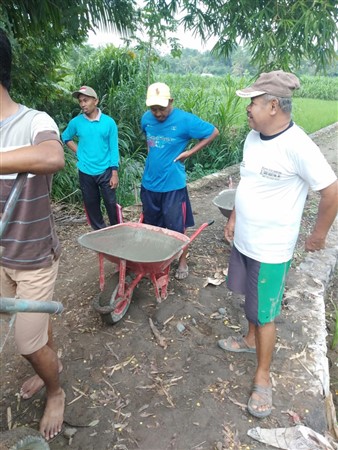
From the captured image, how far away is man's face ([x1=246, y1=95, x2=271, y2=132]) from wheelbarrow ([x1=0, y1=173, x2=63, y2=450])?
1255mm

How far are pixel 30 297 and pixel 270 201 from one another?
132cm

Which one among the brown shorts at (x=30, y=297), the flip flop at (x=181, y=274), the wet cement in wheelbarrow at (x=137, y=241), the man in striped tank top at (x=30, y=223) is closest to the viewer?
the man in striped tank top at (x=30, y=223)

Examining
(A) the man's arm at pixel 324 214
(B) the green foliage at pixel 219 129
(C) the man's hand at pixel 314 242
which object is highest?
(A) the man's arm at pixel 324 214

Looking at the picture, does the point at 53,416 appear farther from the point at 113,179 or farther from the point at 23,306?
the point at 113,179

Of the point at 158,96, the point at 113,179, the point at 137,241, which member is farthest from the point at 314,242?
the point at 113,179

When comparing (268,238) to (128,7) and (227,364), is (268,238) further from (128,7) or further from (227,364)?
(128,7)

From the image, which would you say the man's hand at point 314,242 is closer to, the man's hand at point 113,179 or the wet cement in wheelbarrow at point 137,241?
the wet cement in wheelbarrow at point 137,241

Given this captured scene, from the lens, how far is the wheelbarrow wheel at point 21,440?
4.70ft

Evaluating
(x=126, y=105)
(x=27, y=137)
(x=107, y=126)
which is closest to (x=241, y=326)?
(x=27, y=137)

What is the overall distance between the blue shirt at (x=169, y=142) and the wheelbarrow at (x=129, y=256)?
46 cm

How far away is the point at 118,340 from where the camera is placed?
272 centimetres

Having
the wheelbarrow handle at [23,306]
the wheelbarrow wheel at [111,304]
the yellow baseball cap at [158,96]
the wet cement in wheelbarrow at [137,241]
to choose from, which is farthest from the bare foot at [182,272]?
the wheelbarrow handle at [23,306]

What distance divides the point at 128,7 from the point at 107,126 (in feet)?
5.49

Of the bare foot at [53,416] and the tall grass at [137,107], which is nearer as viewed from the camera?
the bare foot at [53,416]
